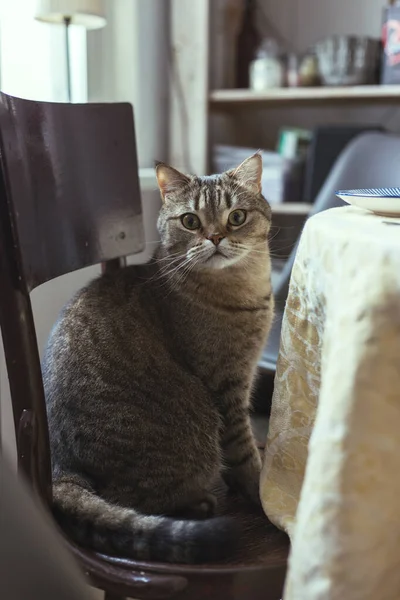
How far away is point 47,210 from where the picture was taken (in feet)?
3.08

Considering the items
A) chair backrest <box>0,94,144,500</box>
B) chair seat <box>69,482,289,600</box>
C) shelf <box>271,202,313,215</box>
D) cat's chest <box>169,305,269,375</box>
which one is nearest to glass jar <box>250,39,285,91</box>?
shelf <box>271,202,313,215</box>

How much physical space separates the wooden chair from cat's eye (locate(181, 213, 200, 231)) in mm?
139

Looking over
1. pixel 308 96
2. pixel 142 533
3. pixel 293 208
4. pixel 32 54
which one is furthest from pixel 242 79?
pixel 142 533

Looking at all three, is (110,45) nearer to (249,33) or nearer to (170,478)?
(249,33)

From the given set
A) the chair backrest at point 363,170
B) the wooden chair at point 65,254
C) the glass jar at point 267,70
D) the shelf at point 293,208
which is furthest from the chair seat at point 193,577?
the glass jar at point 267,70

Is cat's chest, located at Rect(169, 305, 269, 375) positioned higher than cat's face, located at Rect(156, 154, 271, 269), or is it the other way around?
cat's face, located at Rect(156, 154, 271, 269)

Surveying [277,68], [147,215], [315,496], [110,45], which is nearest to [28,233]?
[315,496]

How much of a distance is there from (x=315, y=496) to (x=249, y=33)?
6.79 feet

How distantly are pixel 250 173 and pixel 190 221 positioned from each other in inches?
6.0

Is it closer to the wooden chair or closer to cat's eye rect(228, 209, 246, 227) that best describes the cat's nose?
cat's eye rect(228, 209, 246, 227)

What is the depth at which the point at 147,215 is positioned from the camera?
1.94m

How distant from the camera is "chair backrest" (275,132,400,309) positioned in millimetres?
1647

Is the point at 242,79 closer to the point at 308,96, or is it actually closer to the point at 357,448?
the point at 308,96

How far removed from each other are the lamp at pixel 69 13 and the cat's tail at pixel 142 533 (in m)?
1.21
